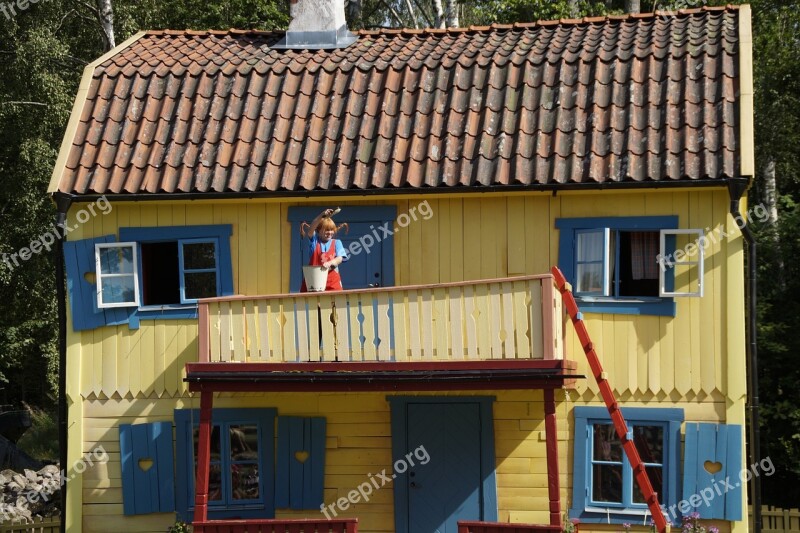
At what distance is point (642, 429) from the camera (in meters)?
14.3

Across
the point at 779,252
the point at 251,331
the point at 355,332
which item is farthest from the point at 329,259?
the point at 779,252

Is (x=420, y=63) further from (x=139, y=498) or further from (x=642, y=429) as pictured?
(x=139, y=498)

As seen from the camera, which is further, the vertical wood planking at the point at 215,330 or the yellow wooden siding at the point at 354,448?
the yellow wooden siding at the point at 354,448

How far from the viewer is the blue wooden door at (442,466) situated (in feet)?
48.4

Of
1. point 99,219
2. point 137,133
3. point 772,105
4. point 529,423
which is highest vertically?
point 772,105

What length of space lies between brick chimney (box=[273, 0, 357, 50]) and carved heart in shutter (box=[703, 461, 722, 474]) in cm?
741

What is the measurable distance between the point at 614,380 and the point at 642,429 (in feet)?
2.16

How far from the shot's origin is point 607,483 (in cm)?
1439

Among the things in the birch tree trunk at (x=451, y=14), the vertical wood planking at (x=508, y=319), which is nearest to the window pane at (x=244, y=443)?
the vertical wood planking at (x=508, y=319)

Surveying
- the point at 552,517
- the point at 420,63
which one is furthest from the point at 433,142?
the point at 552,517

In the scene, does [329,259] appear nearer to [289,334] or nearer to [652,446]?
[289,334]

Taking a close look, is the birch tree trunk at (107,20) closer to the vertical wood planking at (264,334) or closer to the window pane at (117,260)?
the window pane at (117,260)

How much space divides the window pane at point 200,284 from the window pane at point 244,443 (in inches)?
66.8

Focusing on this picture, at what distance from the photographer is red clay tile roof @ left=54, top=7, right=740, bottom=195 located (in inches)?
569
